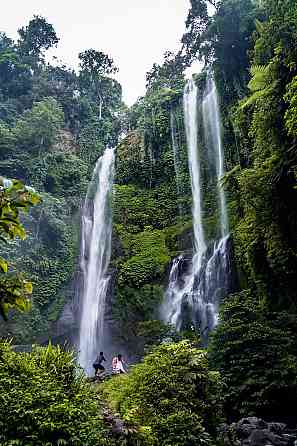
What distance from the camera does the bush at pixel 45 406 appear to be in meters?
3.79

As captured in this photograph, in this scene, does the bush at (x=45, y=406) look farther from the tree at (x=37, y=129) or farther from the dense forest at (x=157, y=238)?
the tree at (x=37, y=129)

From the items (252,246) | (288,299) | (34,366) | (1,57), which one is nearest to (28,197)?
(34,366)

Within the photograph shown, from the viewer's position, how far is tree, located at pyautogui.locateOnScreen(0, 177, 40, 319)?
1.66m

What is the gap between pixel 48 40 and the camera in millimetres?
38125

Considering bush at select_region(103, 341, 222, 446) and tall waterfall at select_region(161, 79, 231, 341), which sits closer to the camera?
bush at select_region(103, 341, 222, 446)

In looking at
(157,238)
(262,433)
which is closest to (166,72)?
(157,238)

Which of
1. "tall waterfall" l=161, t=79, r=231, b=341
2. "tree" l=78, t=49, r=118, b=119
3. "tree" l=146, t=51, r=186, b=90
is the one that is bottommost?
"tall waterfall" l=161, t=79, r=231, b=341

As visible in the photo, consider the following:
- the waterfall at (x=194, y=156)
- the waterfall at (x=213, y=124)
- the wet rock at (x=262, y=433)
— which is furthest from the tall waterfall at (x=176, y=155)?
the wet rock at (x=262, y=433)

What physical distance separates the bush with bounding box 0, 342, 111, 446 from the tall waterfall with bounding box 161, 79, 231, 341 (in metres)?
10.4

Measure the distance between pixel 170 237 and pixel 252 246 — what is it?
11.9 meters

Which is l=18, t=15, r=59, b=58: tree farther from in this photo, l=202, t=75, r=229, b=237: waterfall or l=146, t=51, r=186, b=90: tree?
l=202, t=75, r=229, b=237: waterfall

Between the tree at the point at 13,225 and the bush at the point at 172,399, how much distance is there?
11.2 feet

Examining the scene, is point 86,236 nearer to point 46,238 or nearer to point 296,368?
point 46,238

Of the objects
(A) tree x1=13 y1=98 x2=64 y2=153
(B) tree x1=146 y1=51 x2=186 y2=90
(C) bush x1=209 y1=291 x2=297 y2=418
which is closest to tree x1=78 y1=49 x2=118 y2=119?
(B) tree x1=146 y1=51 x2=186 y2=90
